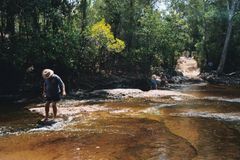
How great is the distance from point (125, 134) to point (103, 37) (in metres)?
19.6

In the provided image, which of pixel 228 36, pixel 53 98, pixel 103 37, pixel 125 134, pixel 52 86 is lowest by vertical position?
pixel 125 134

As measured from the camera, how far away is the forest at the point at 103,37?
28016mm

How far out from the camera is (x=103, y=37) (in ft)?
105

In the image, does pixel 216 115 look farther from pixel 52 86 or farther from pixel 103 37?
pixel 103 37

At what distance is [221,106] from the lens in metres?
20.6

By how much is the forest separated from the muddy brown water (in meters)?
9.20

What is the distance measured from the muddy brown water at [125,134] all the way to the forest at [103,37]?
9.20m

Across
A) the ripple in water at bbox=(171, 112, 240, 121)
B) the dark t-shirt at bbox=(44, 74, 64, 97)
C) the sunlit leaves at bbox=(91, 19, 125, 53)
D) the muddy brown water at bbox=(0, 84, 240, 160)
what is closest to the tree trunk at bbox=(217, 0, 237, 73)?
the sunlit leaves at bbox=(91, 19, 125, 53)

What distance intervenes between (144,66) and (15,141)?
28119 mm

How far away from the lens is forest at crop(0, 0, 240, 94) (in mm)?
28016

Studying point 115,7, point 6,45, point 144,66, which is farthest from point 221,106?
point 115,7

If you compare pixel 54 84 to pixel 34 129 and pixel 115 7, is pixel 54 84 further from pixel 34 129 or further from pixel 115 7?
pixel 115 7

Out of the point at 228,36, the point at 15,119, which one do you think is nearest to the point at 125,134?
the point at 15,119

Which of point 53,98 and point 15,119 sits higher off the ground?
point 53,98
